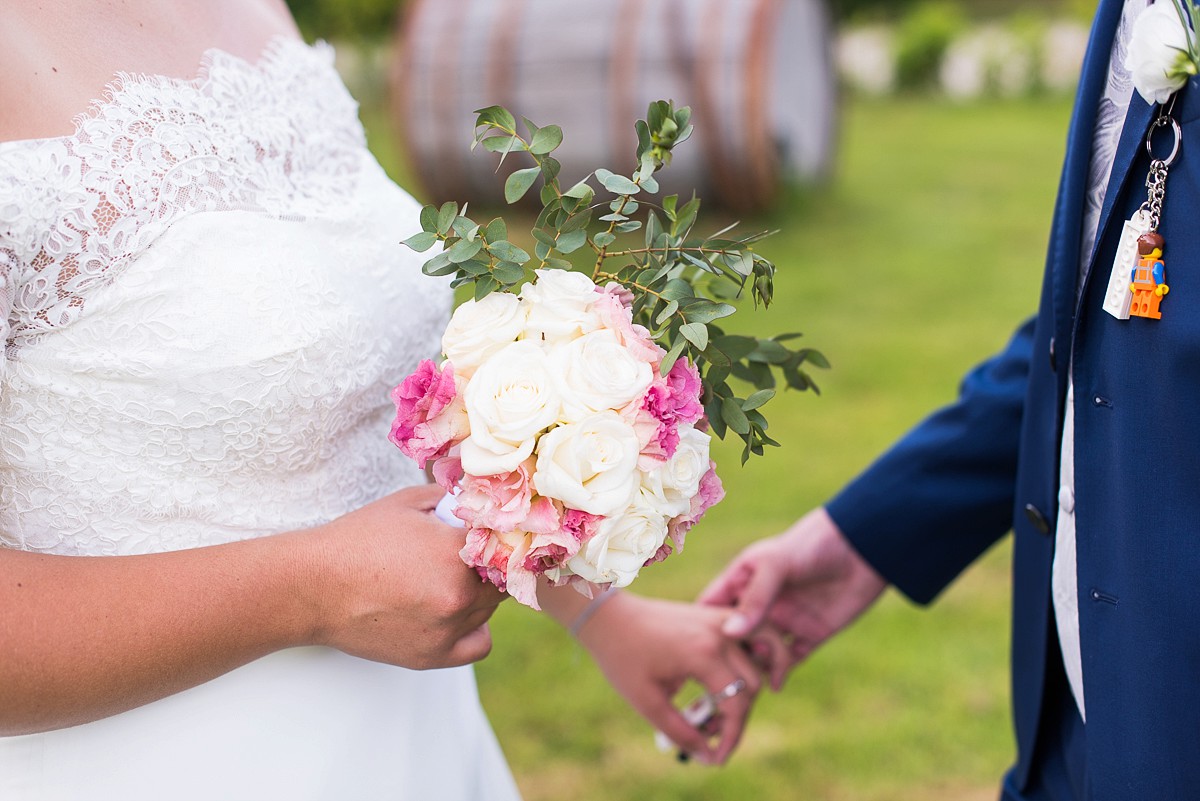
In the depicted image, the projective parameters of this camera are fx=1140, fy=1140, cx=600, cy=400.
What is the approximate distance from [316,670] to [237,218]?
62cm

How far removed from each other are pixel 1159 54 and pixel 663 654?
1377 millimetres

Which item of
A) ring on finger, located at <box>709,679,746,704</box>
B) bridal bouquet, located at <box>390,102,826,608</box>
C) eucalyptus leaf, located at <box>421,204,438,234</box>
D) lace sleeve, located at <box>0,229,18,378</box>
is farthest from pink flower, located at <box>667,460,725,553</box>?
ring on finger, located at <box>709,679,746,704</box>

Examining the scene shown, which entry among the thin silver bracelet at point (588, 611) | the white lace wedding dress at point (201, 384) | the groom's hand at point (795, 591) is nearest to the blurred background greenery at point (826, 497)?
the groom's hand at point (795, 591)

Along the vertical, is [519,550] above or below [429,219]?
below

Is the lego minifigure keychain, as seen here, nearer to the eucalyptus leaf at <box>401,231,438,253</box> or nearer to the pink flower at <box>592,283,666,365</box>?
the pink flower at <box>592,283,666,365</box>

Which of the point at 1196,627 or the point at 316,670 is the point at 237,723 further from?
the point at 1196,627

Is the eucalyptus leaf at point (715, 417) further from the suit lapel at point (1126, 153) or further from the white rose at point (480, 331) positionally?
the suit lapel at point (1126, 153)

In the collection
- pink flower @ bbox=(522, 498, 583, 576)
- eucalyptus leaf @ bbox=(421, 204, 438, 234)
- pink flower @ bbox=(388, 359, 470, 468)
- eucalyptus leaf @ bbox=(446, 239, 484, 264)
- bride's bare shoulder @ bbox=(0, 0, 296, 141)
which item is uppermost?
bride's bare shoulder @ bbox=(0, 0, 296, 141)

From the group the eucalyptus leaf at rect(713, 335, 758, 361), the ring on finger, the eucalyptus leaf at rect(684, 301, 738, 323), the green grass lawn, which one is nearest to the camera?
the eucalyptus leaf at rect(684, 301, 738, 323)

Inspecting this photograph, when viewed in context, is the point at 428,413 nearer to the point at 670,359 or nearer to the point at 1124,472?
the point at 670,359

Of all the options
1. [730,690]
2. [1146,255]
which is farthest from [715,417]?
[730,690]

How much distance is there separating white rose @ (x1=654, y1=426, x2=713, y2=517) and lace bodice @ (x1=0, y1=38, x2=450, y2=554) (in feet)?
1.58

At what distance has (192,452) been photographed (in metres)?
1.50

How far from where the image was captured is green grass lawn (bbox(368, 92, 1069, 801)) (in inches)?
130
